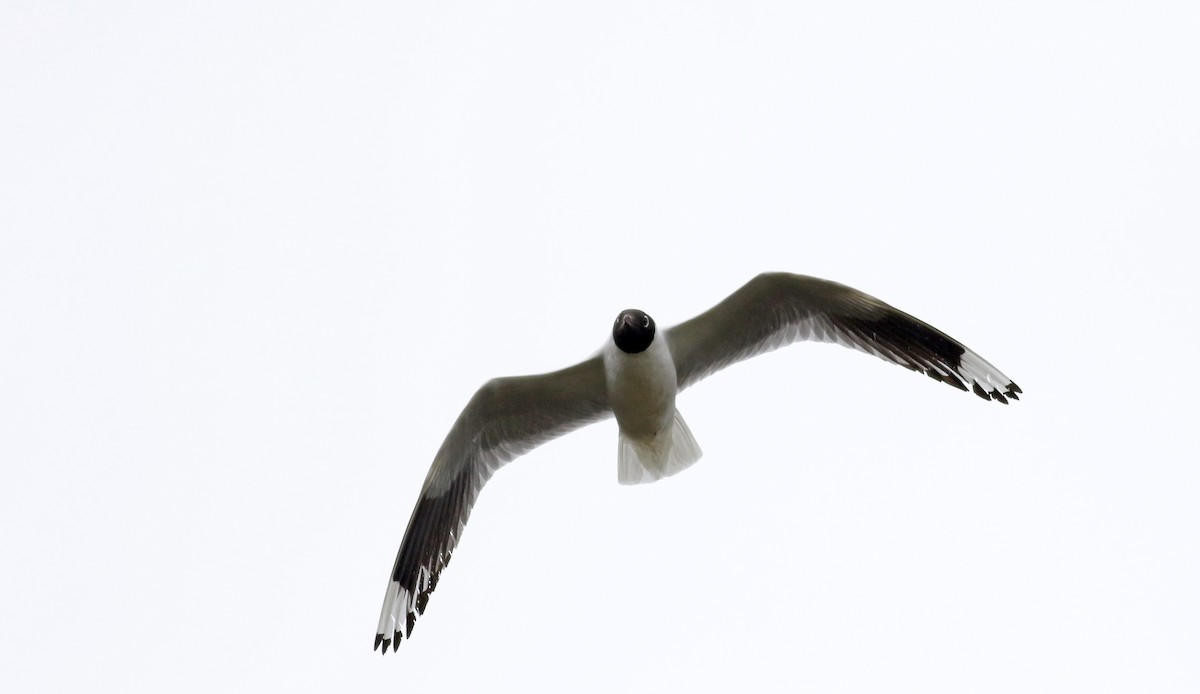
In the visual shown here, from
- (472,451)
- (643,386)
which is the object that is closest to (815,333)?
(643,386)

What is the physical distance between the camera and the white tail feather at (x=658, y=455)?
23.3 feet

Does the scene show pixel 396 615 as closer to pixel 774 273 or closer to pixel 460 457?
pixel 460 457

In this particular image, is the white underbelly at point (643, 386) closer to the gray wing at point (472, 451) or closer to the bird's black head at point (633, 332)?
the bird's black head at point (633, 332)

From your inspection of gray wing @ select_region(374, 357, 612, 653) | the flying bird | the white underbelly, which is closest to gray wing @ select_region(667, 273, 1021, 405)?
the flying bird

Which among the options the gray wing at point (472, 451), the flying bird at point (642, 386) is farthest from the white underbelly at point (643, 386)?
the gray wing at point (472, 451)

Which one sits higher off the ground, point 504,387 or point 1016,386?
point 504,387

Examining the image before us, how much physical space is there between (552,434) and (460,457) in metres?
0.53

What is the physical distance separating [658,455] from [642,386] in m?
0.47

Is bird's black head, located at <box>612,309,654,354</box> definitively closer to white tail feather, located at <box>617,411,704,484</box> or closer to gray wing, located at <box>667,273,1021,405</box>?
gray wing, located at <box>667,273,1021,405</box>

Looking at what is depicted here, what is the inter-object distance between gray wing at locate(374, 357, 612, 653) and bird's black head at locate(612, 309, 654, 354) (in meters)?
0.27

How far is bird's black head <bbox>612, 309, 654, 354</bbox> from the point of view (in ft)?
22.3

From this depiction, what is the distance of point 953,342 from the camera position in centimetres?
682

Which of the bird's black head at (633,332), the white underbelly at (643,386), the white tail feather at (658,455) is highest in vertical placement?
the bird's black head at (633,332)

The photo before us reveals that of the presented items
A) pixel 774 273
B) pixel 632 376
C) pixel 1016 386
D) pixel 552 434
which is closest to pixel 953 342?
pixel 1016 386
